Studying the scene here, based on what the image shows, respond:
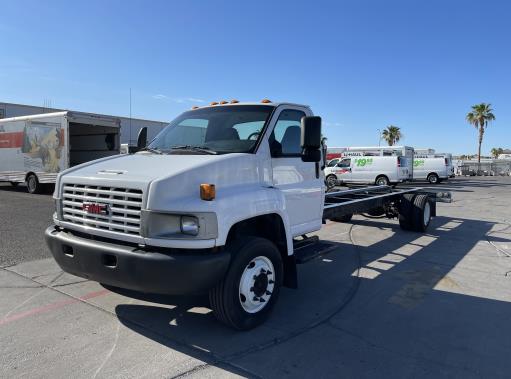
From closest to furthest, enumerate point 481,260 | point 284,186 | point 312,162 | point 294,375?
1. point 294,375
2. point 284,186
3. point 312,162
4. point 481,260

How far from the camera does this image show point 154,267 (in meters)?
3.44

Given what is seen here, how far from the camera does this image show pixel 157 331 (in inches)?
161

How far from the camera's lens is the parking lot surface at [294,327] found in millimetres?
3436

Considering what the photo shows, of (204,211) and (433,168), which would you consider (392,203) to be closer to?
(204,211)

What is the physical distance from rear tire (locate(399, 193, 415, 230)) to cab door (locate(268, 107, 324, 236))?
499cm

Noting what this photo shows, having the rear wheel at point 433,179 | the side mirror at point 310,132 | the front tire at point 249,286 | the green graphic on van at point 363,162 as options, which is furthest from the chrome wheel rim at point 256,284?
the rear wheel at point 433,179

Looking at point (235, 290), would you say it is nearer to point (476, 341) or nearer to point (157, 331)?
point (157, 331)

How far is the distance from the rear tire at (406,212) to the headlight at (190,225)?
24.4 feet

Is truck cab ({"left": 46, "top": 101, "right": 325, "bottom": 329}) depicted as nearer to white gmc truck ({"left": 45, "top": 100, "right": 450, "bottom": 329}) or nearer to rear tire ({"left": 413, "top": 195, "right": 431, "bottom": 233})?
white gmc truck ({"left": 45, "top": 100, "right": 450, "bottom": 329})

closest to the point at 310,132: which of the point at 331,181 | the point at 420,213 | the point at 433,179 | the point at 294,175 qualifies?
the point at 294,175

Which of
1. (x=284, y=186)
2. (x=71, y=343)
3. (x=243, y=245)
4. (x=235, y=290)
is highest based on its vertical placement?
(x=284, y=186)

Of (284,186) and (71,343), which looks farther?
(284,186)

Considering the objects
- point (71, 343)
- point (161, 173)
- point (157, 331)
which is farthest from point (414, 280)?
point (71, 343)

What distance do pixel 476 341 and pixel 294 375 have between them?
76.5 inches
